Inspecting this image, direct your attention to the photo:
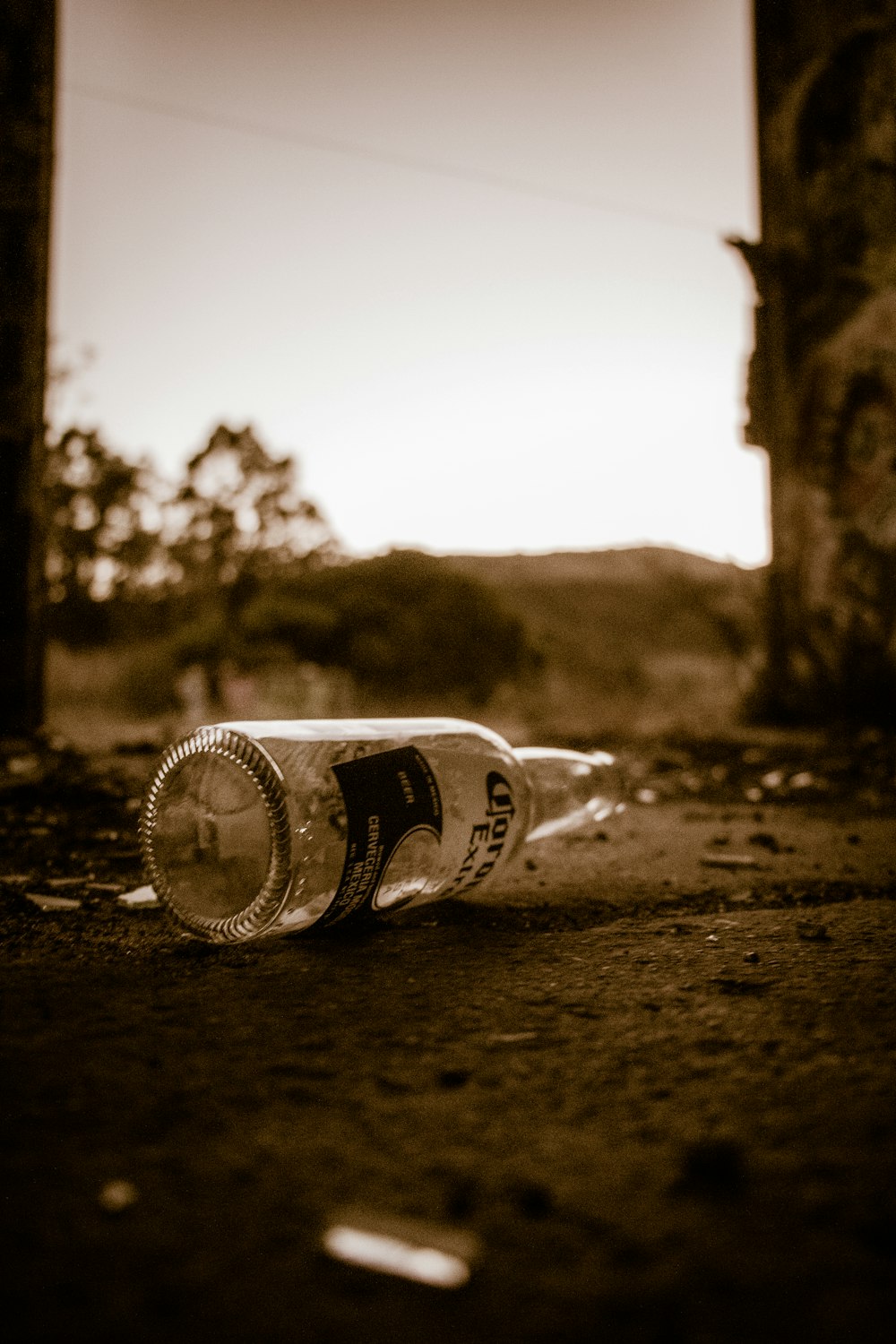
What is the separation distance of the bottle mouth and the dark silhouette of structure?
239cm

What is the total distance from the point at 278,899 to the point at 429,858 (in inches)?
10.5

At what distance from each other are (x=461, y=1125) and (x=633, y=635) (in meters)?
25.7

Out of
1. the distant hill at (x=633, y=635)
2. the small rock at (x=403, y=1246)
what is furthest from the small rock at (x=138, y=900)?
the distant hill at (x=633, y=635)

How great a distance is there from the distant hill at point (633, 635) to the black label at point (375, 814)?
12.0 ft

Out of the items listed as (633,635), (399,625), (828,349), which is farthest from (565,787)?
(633,635)

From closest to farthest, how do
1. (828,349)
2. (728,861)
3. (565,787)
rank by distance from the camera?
(565,787) → (728,861) → (828,349)

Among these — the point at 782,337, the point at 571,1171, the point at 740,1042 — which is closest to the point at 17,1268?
the point at 571,1171

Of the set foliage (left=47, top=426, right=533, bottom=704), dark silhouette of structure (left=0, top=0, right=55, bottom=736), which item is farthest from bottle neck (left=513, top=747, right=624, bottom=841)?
foliage (left=47, top=426, right=533, bottom=704)

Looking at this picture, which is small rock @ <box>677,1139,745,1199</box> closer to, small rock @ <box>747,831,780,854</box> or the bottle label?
the bottle label

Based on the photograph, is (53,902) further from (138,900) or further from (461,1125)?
(461,1125)

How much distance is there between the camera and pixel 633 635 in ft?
84.9

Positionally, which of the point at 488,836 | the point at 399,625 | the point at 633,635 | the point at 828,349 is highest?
the point at 828,349

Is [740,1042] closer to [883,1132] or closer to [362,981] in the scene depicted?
[883,1132]

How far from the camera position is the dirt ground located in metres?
0.53
